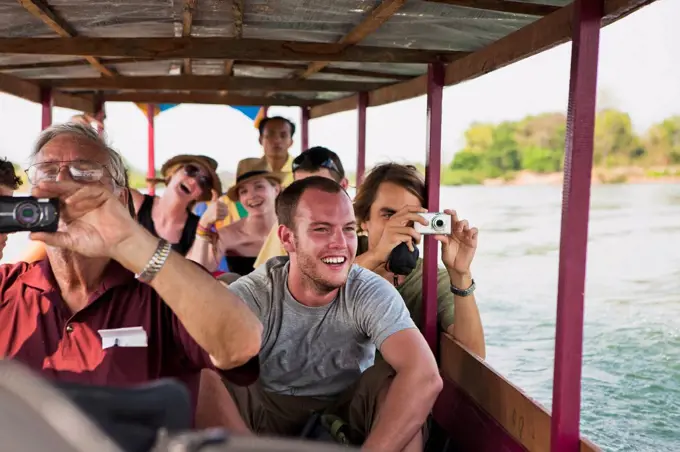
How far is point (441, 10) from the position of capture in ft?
8.47

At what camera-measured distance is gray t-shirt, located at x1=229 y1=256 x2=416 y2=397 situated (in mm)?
2555

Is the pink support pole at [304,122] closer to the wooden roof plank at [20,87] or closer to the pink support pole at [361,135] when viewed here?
the pink support pole at [361,135]

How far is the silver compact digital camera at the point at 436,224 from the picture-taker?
2984 mm

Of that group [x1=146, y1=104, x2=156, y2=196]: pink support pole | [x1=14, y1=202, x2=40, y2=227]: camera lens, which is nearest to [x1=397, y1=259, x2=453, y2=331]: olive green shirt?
[x1=14, y1=202, x2=40, y2=227]: camera lens

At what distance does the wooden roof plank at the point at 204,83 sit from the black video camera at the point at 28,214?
2823 millimetres

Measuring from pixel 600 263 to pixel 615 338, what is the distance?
24.3ft

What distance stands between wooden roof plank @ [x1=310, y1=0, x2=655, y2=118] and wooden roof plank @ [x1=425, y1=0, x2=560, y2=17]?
67 mm

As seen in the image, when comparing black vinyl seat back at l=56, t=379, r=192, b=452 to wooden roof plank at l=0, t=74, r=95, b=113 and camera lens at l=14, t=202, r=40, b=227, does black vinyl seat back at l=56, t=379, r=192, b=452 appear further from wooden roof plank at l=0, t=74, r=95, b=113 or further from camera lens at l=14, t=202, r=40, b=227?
wooden roof plank at l=0, t=74, r=95, b=113

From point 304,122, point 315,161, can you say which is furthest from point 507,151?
point 315,161

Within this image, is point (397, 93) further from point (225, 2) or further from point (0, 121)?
point (0, 121)

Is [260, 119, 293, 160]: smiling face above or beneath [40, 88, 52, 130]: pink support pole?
beneath

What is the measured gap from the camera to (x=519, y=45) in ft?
8.02

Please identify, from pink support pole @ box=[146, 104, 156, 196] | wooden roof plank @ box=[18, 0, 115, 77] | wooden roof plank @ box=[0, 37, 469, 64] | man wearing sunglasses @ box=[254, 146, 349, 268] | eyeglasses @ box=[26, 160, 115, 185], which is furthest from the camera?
pink support pole @ box=[146, 104, 156, 196]

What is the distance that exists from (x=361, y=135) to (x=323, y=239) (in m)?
2.39
